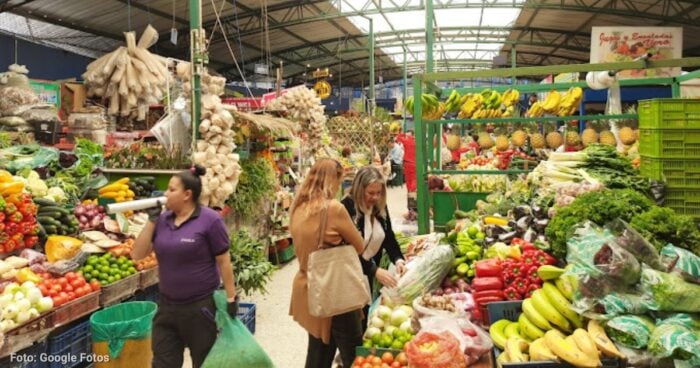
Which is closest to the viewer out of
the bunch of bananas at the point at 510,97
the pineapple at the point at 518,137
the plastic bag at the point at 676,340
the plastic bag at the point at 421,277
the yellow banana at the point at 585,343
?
the plastic bag at the point at 676,340

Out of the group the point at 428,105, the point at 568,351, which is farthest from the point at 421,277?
the point at 428,105

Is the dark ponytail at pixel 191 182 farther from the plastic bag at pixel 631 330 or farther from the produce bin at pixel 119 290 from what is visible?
the plastic bag at pixel 631 330

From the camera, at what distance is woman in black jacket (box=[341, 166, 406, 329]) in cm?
326

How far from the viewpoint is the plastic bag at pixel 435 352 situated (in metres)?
2.40

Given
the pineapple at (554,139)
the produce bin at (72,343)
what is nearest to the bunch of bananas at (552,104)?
the pineapple at (554,139)

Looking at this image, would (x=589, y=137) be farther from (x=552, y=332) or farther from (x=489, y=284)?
(x=552, y=332)

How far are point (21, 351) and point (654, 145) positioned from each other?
4437 mm

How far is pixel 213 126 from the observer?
535 centimetres

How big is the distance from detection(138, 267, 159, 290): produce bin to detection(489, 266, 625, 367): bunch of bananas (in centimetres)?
293

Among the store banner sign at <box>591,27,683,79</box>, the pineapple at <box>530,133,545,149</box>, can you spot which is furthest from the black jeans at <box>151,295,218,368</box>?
the store banner sign at <box>591,27,683,79</box>

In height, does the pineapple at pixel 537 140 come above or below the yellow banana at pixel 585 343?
above

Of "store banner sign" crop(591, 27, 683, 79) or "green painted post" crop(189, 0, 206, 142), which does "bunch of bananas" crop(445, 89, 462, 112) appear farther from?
"store banner sign" crop(591, 27, 683, 79)

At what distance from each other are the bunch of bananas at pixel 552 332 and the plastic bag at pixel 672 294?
28 cm

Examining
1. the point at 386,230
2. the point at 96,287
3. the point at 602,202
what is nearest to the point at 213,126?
the point at 96,287
